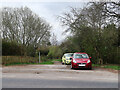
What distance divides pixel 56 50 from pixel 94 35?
3340 cm

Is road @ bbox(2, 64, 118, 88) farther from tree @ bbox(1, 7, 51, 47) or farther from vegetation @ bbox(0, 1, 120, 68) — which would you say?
tree @ bbox(1, 7, 51, 47)

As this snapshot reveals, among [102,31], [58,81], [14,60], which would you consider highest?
[102,31]

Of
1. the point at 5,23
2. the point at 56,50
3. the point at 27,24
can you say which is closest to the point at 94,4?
the point at 27,24

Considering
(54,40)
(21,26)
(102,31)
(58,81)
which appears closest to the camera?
(58,81)

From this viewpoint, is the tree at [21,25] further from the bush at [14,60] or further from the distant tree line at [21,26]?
the bush at [14,60]

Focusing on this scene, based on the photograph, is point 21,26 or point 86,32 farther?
point 21,26

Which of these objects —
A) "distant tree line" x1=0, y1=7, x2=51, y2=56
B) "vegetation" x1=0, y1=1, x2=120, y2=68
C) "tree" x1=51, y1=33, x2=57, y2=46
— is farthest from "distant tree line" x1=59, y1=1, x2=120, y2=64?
"tree" x1=51, y1=33, x2=57, y2=46

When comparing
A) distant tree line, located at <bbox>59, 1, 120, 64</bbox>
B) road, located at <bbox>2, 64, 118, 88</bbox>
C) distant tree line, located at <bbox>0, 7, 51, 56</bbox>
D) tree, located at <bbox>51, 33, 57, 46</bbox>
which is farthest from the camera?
tree, located at <bbox>51, 33, 57, 46</bbox>

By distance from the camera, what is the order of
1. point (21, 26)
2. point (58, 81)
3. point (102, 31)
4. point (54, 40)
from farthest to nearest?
point (54, 40), point (21, 26), point (102, 31), point (58, 81)

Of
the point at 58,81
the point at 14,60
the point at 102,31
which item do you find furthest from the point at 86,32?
the point at 58,81

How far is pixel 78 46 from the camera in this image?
2773cm

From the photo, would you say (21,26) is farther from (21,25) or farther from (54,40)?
(54,40)

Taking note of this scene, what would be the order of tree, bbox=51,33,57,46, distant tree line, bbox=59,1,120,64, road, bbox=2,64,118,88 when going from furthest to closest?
tree, bbox=51,33,57,46 < distant tree line, bbox=59,1,120,64 < road, bbox=2,64,118,88

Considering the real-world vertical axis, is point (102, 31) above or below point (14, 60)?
above
